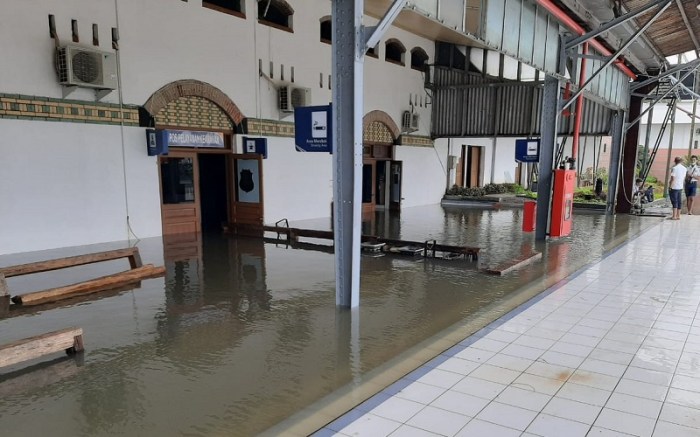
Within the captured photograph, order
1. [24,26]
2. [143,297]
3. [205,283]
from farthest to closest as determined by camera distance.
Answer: [24,26], [205,283], [143,297]

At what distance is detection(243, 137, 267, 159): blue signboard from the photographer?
469 inches

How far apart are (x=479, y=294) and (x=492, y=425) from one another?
3221 mm

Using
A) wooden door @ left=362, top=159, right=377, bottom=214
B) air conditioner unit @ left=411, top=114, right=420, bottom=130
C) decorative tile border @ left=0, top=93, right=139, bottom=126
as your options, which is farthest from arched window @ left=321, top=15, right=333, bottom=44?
decorative tile border @ left=0, top=93, right=139, bottom=126

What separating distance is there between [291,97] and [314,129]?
7637 millimetres

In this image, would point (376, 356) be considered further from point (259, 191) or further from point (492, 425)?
point (259, 191)

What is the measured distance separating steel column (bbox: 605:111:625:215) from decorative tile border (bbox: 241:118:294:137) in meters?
10.2

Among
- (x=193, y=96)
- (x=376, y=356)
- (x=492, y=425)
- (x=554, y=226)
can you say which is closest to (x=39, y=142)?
(x=193, y=96)

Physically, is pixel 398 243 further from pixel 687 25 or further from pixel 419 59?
pixel 419 59

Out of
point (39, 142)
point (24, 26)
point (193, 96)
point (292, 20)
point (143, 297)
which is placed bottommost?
point (143, 297)

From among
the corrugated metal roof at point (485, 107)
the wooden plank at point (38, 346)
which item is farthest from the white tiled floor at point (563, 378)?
the corrugated metal roof at point (485, 107)

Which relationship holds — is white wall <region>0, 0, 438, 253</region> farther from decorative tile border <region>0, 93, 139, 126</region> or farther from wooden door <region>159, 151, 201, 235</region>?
wooden door <region>159, 151, 201, 235</region>

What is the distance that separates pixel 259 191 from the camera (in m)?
11.9

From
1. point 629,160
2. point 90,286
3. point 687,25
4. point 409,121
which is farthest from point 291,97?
point 629,160

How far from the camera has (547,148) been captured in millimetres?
10055
